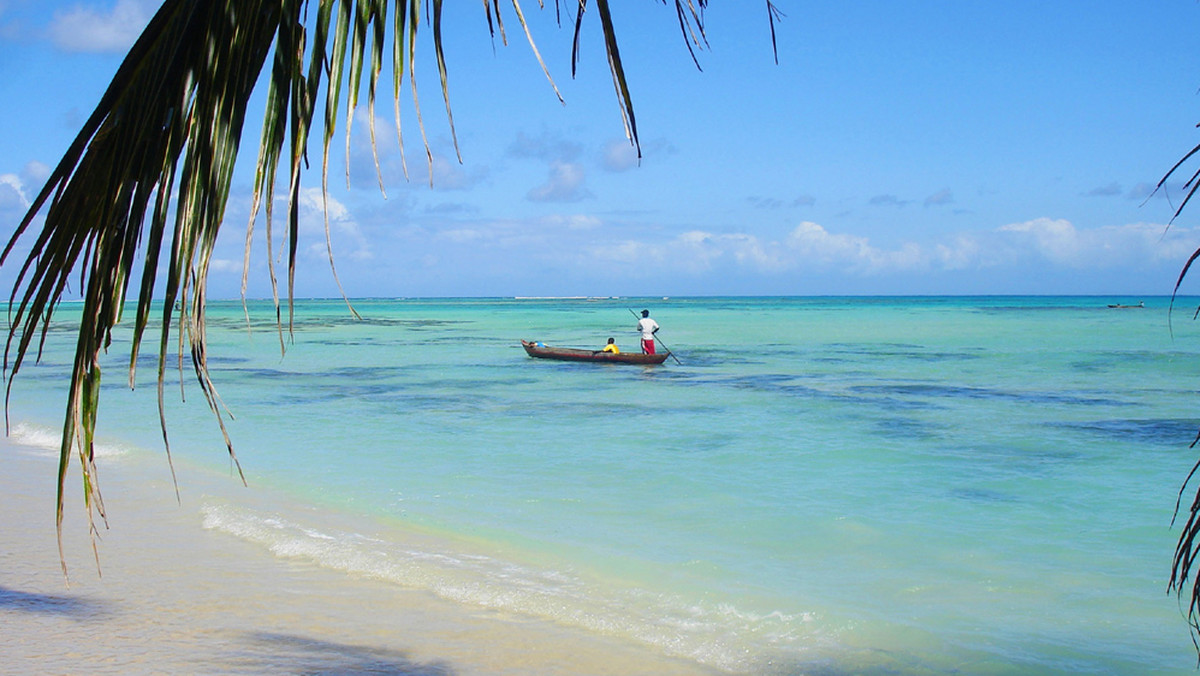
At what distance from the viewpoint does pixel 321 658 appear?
4402 millimetres

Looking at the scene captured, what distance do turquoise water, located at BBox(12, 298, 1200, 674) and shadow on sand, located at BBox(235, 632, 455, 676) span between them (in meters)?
0.98

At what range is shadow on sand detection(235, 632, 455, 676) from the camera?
4281 mm

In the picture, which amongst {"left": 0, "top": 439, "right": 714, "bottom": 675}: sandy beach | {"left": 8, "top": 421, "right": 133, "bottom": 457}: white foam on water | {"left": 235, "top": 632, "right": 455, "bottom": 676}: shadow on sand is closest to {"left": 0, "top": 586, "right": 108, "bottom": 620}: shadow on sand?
{"left": 0, "top": 439, "right": 714, "bottom": 675}: sandy beach

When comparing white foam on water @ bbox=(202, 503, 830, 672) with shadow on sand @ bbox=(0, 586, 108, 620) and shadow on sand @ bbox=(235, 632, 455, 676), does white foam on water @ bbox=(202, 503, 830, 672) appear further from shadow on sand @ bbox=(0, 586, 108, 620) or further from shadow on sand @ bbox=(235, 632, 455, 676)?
shadow on sand @ bbox=(0, 586, 108, 620)

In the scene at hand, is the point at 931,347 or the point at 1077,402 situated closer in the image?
the point at 1077,402

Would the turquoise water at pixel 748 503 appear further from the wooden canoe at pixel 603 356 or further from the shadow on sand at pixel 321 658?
the wooden canoe at pixel 603 356

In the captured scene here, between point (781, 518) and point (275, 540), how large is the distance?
13.3 ft

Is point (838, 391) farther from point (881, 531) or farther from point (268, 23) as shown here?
point (268, 23)

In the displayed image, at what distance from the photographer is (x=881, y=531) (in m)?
7.60

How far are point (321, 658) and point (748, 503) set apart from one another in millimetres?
4840

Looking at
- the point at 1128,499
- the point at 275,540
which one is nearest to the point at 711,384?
the point at 1128,499

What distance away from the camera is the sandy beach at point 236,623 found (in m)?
4.31

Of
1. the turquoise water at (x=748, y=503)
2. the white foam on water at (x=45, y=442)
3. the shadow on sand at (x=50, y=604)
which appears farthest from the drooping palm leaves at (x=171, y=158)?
the white foam on water at (x=45, y=442)

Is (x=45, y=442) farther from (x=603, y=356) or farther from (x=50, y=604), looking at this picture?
(x=603, y=356)
